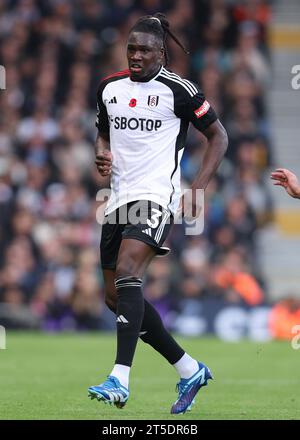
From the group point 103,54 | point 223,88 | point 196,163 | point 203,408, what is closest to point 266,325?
point 196,163

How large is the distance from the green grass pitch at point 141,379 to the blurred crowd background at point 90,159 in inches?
38.3

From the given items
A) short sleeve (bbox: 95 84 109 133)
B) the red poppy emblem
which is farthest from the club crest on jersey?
short sleeve (bbox: 95 84 109 133)

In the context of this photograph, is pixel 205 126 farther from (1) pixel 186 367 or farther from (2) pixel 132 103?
(1) pixel 186 367

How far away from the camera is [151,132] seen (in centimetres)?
764

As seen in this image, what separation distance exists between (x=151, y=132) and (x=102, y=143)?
1.54 feet

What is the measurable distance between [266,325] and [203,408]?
7.83 meters

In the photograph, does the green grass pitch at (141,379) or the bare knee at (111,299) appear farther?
the bare knee at (111,299)

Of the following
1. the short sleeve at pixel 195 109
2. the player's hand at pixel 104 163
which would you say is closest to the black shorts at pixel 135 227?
the player's hand at pixel 104 163

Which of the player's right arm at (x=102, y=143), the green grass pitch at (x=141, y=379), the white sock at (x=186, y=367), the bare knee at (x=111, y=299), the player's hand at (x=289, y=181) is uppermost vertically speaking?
the player's right arm at (x=102, y=143)

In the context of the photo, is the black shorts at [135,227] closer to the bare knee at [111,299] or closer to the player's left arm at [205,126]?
the bare knee at [111,299]

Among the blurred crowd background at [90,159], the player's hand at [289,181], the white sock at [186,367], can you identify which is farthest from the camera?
the blurred crowd background at [90,159]

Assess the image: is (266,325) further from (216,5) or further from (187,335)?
(216,5)

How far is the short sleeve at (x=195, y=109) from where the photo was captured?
7.67 m

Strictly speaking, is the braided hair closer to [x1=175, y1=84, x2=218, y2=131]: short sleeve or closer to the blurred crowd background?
[x1=175, y1=84, x2=218, y2=131]: short sleeve
